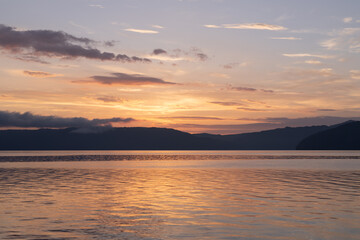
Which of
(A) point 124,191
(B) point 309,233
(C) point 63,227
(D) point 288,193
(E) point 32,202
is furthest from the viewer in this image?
(A) point 124,191

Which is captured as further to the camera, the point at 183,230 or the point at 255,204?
the point at 255,204

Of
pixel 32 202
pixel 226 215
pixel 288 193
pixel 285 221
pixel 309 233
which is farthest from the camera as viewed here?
pixel 288 193

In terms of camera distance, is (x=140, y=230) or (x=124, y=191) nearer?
(x=140, y=230)

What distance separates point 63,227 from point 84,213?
5449 mm

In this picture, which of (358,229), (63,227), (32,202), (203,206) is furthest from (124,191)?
(358,229)

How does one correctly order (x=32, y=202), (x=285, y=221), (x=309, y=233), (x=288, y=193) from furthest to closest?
(x=288, y=193), (x=32, y=202), (x=285, y=221), (x=309, y=233)

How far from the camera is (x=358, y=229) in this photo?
25.0 m

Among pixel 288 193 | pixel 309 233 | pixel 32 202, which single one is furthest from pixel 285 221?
pixel 32 202

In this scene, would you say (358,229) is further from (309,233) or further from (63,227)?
(63,227)

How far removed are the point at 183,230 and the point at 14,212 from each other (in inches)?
564

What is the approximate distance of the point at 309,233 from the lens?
23.9m

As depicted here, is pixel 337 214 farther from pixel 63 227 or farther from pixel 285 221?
pixel 63 227

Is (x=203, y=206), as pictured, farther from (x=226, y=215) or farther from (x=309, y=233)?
(x=309, y=233)

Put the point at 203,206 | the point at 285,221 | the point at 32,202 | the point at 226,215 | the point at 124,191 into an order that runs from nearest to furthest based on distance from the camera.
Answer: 1. the point at 285,221
2. the point at 226,215
3. the point at 203,206
4. the point at 32,202
5. the point at 124,191
